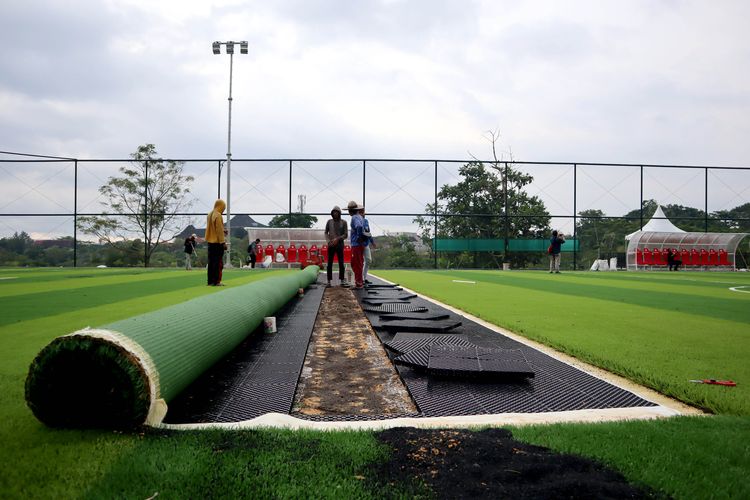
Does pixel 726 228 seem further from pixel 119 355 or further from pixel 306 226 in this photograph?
pixel 119 355

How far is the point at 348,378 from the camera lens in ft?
10.7

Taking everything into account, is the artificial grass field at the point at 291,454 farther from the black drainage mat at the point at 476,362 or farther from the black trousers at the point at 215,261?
the black trousers at the point at 215,261

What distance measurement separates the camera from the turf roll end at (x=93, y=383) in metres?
2.04

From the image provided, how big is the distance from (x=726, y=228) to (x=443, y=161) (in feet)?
65.5

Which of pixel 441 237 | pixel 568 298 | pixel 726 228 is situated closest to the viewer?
pixel 568 298

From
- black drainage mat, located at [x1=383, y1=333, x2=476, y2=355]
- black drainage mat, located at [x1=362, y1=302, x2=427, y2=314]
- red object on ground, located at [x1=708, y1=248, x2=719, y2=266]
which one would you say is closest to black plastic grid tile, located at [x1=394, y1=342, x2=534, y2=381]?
black drainage mat, located at [x1=383, y1=333, x2=476, y2=355]

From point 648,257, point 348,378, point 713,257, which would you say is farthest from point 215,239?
point 713,257

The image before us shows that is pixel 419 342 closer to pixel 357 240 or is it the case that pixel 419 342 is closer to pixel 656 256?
pixel 357 240

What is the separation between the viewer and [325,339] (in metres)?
4.70

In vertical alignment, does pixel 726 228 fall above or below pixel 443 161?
below

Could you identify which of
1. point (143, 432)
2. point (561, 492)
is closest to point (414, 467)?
point (561, 492)

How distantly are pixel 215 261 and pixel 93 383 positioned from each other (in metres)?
8.52

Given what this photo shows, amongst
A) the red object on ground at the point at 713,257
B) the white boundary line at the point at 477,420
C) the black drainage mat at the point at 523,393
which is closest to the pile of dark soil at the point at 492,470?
the white boundary line at the point at 477,420

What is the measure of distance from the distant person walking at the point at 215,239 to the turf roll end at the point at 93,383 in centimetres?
771
